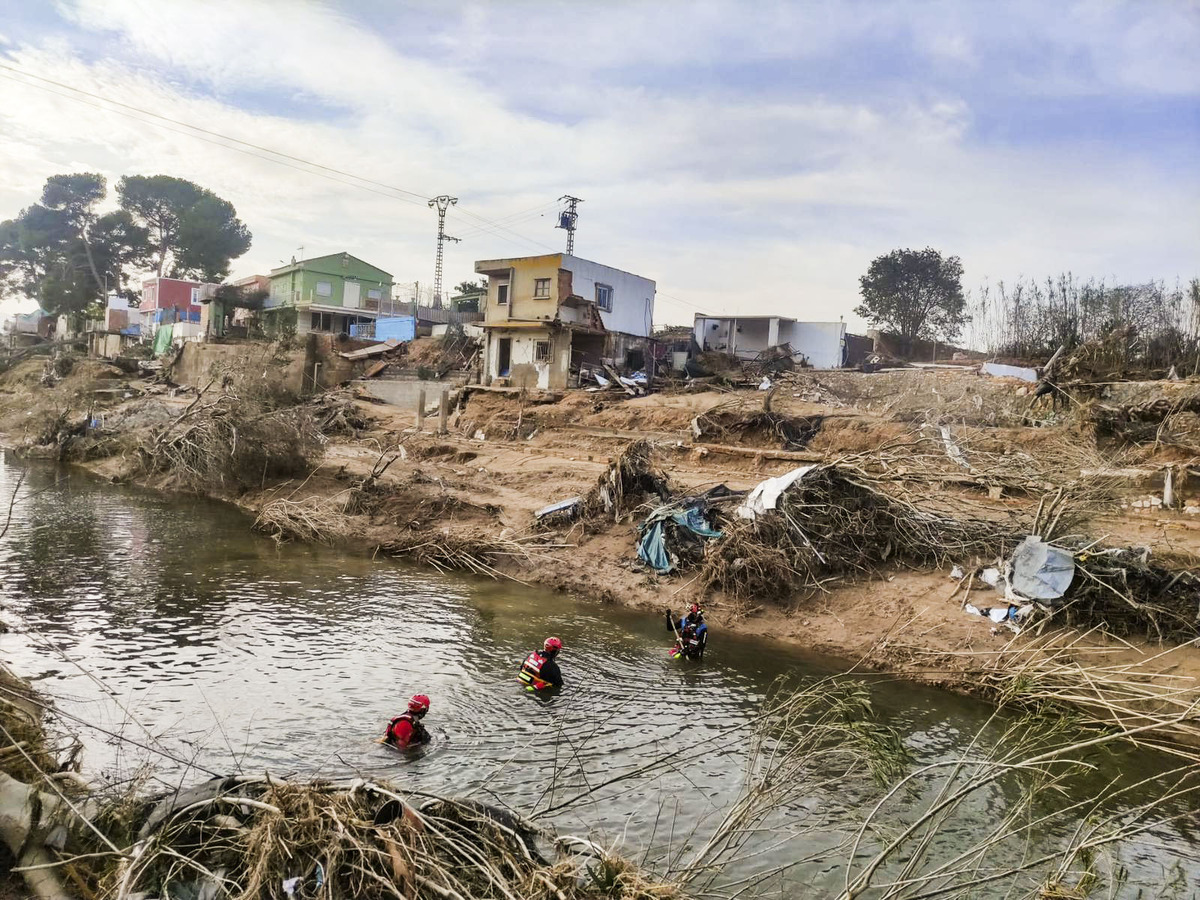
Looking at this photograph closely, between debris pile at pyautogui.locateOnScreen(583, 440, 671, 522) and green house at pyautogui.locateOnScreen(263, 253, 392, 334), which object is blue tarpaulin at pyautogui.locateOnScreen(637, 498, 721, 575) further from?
green house at pyautogui.locateOnScreen(263, 253, 392, 334)

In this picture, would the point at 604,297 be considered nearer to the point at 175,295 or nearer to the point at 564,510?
the point at 564,510

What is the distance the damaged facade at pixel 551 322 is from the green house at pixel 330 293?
16.3m

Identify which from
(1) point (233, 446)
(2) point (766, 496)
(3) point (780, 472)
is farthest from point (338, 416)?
(2) point (766, 496)

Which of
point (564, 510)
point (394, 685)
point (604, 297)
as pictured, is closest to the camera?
point (394, 685)

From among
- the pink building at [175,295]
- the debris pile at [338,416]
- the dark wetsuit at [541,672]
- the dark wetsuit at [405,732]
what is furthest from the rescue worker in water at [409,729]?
the pink building at [175,295]

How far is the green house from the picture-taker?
51438 millimetres

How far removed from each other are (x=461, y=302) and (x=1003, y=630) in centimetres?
4587

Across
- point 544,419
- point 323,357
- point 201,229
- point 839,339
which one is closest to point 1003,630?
point 544,419

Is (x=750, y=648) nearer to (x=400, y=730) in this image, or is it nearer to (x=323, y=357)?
(x=400, y=730)

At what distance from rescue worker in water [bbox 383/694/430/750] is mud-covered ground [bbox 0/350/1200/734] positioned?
6.63 metres

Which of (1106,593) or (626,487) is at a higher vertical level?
(626,487)

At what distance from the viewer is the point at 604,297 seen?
40.7 metres

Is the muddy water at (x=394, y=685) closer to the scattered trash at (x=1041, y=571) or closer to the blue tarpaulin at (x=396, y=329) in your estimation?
the scattered trash at (x=1041, y=571)

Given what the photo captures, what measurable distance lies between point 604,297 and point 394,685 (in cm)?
3258
